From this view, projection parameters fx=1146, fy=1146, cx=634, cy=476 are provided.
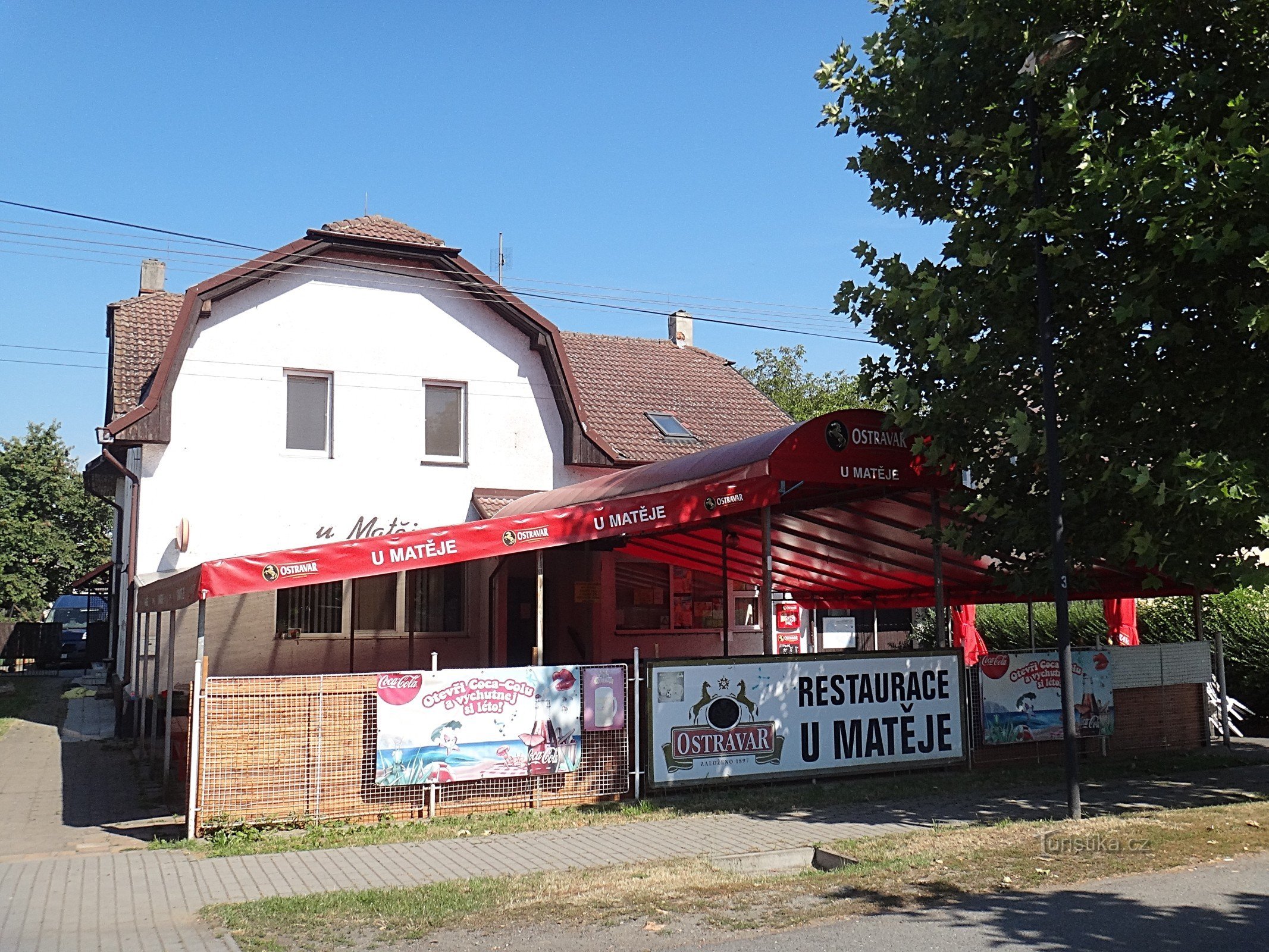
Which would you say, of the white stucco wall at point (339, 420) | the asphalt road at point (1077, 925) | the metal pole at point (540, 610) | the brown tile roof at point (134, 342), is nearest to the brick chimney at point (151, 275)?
the brown tile roof at point (134, 342)

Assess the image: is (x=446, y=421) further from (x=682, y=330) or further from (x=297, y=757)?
(x=682, y=330)

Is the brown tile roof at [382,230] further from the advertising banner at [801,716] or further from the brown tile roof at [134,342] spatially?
the advertising banner at [801,716]

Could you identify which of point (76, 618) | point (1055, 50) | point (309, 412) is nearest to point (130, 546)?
point (309, 412)

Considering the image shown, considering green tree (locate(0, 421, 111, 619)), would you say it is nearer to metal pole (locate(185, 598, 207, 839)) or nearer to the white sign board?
the white sign board

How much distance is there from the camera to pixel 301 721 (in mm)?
10695

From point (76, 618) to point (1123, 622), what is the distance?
33672 millimetres

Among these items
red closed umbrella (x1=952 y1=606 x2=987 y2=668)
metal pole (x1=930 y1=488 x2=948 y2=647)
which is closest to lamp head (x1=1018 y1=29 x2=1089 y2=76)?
metal pole (x1=930 y1=488 x2=948 y2=647)

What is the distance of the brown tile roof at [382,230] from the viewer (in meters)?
20.3

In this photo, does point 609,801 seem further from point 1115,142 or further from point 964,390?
point 1115,142

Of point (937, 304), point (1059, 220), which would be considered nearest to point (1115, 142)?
point (1059, 220)

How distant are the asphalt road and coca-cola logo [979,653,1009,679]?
18.9 feet

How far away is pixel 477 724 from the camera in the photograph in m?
11.3

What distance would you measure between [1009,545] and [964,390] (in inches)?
71.7

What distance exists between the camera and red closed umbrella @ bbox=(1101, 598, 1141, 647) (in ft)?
62.1
